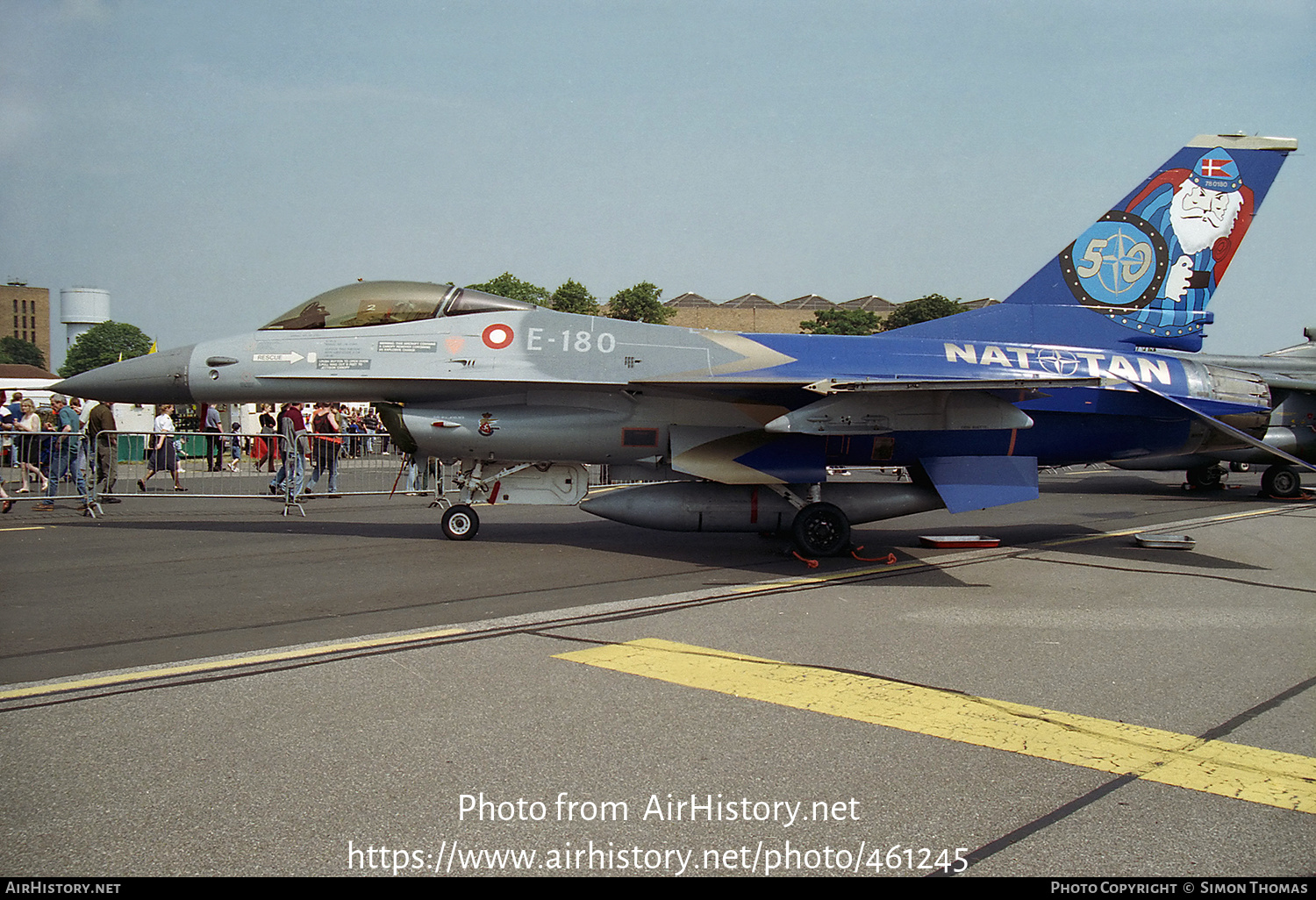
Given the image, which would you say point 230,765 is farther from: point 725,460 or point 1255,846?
point 725,460

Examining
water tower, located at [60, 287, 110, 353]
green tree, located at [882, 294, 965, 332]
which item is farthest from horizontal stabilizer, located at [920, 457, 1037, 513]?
water tower, located at [60, 287, 110, 353]

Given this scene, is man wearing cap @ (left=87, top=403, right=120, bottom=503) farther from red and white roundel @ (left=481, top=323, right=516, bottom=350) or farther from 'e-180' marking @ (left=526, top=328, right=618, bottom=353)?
'e-180' marking @ (left=526, top=328, right=618, bottom=353)

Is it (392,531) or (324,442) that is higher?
(324,442)

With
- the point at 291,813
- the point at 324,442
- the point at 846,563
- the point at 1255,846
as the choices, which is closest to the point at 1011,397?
the point at 846,563

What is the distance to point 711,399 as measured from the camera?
9.28 m

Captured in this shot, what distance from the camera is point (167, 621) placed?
6.01 m

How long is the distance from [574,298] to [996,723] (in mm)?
65225

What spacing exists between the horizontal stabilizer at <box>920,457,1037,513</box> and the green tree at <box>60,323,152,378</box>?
302 ft

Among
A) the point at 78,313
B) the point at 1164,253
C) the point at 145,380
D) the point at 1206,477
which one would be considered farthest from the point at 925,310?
the point at 78,313

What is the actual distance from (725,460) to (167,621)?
5.19 metres

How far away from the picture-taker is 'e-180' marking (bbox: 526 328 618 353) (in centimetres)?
931

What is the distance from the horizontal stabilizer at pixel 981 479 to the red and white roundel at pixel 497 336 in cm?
462

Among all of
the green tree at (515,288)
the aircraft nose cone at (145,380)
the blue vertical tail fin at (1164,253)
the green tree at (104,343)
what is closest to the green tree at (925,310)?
the green tree at (515,288)

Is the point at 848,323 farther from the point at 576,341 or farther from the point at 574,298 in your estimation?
the point at 576,341
